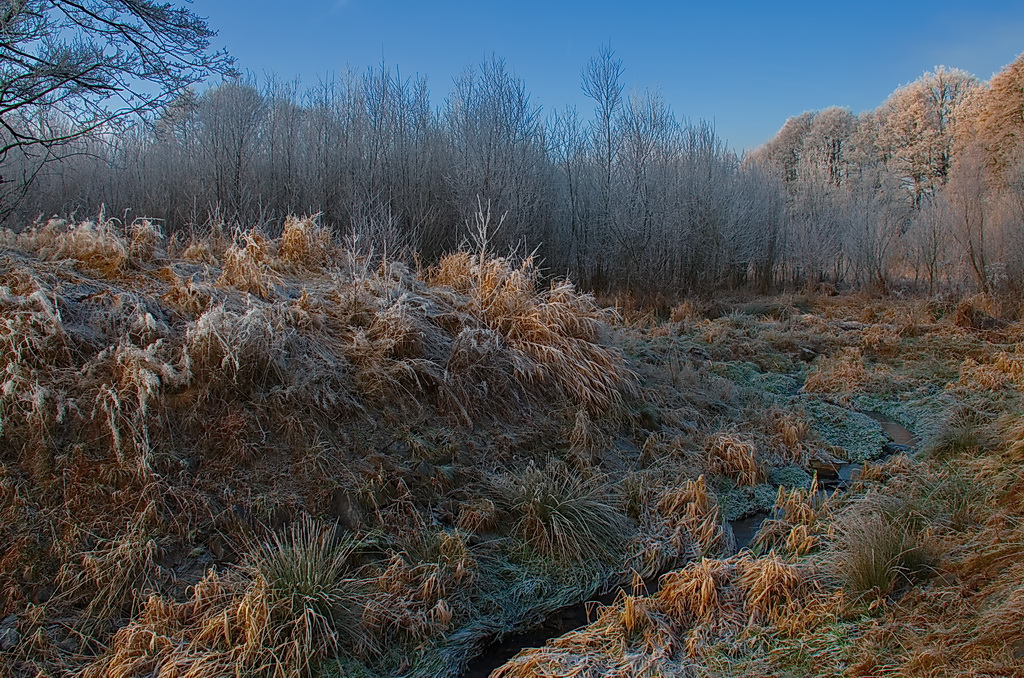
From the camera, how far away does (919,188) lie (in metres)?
25.3

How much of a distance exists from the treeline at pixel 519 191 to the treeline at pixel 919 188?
7 cm

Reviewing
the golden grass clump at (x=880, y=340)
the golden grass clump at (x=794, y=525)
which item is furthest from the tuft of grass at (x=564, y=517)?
the golden grass clump at (x=880, y=340)

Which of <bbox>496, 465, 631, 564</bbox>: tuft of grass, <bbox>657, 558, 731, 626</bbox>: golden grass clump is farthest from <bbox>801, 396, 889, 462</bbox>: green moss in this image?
<bbox>657, 558, 731, 626</bbox>: golden grass clump

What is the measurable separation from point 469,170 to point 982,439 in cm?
915

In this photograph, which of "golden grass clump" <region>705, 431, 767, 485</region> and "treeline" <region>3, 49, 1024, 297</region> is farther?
"treeline" <region>3, 49, 1024, 297</region>

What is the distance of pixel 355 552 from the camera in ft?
11.7

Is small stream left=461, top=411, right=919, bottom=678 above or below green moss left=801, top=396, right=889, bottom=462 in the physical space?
below

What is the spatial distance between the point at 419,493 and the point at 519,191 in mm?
9008

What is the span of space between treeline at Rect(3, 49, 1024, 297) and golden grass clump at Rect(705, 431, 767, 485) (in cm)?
423

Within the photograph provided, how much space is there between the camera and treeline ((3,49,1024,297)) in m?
11.4

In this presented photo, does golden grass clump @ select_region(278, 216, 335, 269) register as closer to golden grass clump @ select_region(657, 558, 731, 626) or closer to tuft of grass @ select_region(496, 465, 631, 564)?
tuft of grass @ select_region(496, 465, 631, 564)

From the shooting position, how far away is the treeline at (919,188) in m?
12.2

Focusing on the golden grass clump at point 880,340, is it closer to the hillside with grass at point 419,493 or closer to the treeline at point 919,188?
the treeline at point 919,188

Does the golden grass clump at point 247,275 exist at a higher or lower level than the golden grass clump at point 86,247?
lower
